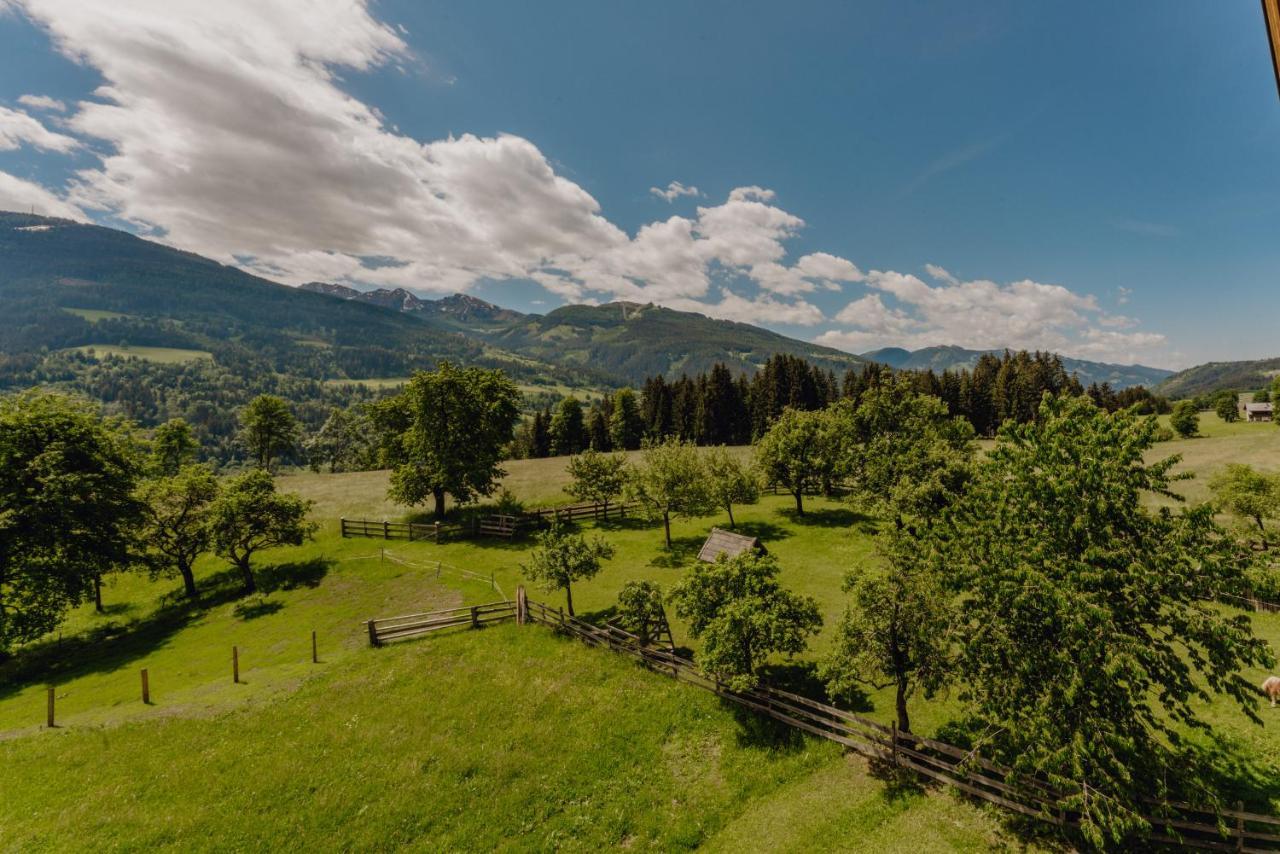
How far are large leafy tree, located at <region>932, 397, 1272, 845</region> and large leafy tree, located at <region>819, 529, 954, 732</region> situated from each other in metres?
1.08

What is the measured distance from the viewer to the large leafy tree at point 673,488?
35219 mm

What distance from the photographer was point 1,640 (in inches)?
853

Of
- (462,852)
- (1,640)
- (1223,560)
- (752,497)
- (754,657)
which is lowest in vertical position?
(462,852)

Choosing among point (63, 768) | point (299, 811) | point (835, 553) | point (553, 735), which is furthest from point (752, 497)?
point (63, 768)

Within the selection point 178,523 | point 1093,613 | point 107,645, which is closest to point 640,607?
point 1093,613

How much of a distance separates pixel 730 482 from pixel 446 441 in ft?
78.7

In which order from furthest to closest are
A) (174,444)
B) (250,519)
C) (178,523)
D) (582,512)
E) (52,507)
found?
(174,444) < (582,512) < (250,519) < (178,523) < (52,507)

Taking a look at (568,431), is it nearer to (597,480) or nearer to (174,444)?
(597,480)

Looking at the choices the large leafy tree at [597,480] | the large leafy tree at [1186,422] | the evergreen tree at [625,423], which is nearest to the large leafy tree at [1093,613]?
the large leafy tree at [597,480]

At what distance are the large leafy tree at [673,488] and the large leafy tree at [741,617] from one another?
15892 millimetres

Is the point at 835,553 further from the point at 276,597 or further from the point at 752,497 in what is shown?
the point at 276,597

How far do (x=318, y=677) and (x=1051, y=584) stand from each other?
25.6m

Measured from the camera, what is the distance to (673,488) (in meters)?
35.4

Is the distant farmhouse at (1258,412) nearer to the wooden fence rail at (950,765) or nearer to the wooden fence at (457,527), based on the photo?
the wooden fence rail at (950,765)
